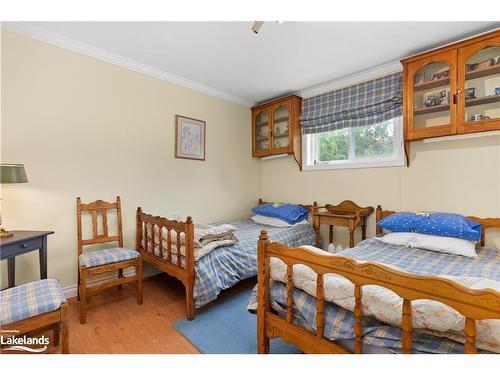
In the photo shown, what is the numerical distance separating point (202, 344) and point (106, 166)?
1925mm

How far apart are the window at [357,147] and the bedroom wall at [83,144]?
144 cm

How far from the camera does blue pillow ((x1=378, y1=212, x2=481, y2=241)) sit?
194 centimetres

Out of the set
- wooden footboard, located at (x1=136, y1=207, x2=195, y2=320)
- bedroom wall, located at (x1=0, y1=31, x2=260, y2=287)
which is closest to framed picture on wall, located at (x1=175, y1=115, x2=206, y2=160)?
bedroom wall, located at (x1=0, y1=31, x2=260, y2=287)

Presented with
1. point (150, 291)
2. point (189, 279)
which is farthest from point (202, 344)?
point (150, 291)

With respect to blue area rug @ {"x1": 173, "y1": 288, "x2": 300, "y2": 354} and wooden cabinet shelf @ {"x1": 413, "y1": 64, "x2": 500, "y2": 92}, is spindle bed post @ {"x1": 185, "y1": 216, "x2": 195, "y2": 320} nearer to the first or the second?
blue area rug @ {"x1": 173, "y1": 288, "x2": 300, "y2": 354}

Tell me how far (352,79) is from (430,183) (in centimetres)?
147

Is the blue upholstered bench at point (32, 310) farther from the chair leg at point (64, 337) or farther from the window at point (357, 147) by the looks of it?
the window at point (357, 147)

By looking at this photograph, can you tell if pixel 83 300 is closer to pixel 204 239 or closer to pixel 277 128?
pixel 204 239

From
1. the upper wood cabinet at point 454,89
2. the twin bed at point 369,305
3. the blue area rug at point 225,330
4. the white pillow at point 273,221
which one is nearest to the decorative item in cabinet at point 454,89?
the upper wood cabinet at point 454,89

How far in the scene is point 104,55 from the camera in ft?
8.12

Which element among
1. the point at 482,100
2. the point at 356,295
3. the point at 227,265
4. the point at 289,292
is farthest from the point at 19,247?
the point at 482,100

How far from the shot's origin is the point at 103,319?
2.01 metres

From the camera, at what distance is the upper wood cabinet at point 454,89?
2.05 m

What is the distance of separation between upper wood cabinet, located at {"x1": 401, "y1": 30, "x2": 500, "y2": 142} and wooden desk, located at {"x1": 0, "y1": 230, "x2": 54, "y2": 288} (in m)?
3.30
